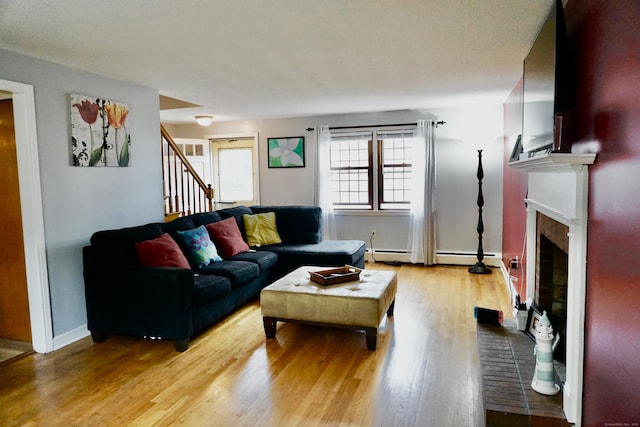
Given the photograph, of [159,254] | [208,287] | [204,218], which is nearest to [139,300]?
[159,254]

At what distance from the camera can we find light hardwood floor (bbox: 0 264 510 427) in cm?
230

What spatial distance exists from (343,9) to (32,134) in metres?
2.45

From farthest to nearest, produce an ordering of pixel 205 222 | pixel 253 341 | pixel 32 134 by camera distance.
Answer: pixel 205 222 < pixel 253 341 < pixel 32 134

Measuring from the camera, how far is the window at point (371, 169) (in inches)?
244

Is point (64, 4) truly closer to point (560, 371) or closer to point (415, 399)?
point (415, 399)

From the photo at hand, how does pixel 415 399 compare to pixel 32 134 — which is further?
pixel 32 134

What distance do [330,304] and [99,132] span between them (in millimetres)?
2506

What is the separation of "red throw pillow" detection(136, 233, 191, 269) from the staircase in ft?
4.10

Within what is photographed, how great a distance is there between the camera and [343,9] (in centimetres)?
229

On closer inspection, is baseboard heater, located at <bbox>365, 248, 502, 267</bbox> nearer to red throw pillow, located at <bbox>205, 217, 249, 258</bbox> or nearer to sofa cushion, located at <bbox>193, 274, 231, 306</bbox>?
red throw pillow, located at <bbox>205, 217, 249, 258</bbox>

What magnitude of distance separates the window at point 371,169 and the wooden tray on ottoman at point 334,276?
9.27 feet

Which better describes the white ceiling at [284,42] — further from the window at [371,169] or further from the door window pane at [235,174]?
the door window pane at [235,174]

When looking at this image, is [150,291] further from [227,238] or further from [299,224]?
[299,224]

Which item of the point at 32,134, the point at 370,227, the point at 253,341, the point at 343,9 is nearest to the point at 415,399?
the point at 253,341
